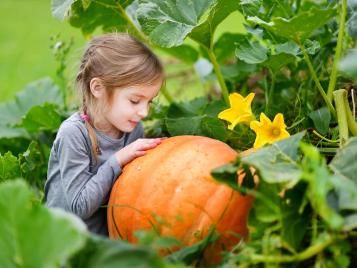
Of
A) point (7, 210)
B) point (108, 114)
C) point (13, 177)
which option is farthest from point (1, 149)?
point (7, 210)

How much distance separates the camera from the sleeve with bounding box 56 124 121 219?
5.10 ft

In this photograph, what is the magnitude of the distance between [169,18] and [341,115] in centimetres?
42

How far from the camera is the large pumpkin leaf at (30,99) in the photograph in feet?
7.54

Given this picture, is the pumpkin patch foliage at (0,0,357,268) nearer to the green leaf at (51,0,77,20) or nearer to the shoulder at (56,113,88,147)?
the green leaf at (51,0,77,20)

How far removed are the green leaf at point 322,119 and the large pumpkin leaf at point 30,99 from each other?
0.88m

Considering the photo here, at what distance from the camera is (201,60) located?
2.49 meters

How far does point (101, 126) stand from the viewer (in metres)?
1.67

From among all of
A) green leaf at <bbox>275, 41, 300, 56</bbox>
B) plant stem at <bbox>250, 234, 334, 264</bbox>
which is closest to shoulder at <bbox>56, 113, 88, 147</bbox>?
green leaf at <bbox>275, 41, 300, 56</bbox>

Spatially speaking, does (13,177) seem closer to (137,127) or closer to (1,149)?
(137,127)

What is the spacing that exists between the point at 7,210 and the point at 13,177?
67cm

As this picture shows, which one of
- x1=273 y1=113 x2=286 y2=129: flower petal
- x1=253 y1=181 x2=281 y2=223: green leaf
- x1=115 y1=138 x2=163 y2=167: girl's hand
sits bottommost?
x1=115 y1=138 x2=163 y2=167: girl's hand

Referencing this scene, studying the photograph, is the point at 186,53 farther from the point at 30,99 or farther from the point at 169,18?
the point at 169,18

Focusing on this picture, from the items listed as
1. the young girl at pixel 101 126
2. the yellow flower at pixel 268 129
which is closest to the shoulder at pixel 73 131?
the young girl at pixel 101 126

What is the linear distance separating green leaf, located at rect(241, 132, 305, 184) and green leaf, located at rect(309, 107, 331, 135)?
381 millimetres
